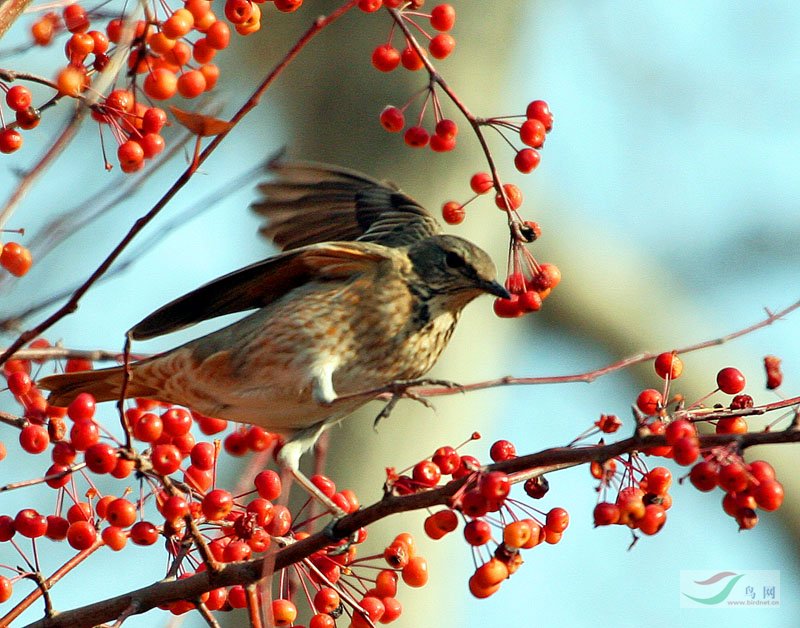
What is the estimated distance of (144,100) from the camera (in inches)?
Result: 116

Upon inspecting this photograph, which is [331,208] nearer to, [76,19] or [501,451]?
[76,19]

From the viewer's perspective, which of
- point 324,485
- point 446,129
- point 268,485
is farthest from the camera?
point 446,129

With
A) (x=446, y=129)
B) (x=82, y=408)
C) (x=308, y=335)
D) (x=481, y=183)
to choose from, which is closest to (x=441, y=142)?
(x=446, y=129)

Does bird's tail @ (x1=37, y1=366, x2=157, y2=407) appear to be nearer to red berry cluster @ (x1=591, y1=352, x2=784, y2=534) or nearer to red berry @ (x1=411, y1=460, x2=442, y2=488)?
red berry @ (x1=411, y1=460, x2=442, y2=488)

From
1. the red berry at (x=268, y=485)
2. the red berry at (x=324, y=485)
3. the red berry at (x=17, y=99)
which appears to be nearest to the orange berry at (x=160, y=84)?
the red berry at (x=17, y=99)

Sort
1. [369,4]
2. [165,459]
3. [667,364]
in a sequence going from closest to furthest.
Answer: [165,459]
[667,364]
[369,4]

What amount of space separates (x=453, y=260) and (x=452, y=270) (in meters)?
0.03

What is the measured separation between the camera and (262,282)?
11.7 feet

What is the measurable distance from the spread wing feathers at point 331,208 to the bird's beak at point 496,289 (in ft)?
2.14

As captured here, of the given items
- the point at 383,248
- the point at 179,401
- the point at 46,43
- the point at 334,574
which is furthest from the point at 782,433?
the point at 179,401

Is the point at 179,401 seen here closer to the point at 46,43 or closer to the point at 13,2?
the point at 46,43

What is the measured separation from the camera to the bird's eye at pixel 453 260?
136 inches

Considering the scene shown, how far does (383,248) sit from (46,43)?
138 centimetres

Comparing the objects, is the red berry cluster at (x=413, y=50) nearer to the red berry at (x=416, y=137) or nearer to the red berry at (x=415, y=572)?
the red berry at (x=416, y=137)
